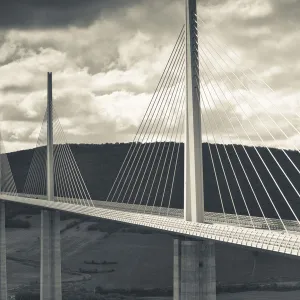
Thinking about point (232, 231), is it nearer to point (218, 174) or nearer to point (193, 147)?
point (193, 147)

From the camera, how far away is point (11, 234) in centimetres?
12025

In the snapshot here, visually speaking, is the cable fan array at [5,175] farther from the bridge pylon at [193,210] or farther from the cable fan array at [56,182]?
the bridge pylon at [193,210]

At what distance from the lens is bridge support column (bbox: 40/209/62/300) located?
54375 millimetres

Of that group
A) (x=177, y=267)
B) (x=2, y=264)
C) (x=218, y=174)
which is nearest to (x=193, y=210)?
(x=177, y=267)

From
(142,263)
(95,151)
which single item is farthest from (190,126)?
(95,151)

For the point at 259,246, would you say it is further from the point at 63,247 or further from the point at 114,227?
the point at 114,227

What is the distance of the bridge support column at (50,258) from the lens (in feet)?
178

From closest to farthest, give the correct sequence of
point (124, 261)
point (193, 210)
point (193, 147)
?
point (193, 210)
point (193, 147)
point (124, 261)

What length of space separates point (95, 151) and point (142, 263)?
68.6m

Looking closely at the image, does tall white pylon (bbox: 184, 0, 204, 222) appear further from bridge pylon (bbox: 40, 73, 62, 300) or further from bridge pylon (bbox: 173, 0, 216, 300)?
bridge pylon (bbox: 40, 73, 62, 300)

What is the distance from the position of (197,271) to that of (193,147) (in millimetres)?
4990

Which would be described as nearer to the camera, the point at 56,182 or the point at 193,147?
the point at 193,147

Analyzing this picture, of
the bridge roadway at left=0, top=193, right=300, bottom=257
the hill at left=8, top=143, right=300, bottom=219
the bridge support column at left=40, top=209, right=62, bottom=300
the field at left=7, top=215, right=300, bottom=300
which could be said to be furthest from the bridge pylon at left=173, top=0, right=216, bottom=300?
the hill at left=8, top=143, right=300, bottom=219

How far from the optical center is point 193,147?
28734mm
